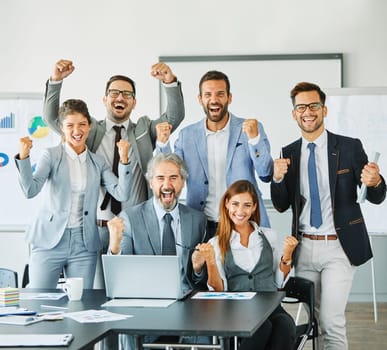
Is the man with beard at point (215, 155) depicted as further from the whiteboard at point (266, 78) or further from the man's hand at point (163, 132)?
the whiteboard at point (266, 78)

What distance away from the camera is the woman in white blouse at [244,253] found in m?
4.09

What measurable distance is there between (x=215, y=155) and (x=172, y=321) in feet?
5.23

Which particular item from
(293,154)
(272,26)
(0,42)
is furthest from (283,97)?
(293,154)

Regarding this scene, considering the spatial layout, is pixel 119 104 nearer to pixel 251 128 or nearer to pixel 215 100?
pixel 215 100

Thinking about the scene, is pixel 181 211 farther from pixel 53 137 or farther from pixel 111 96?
pixel 53 137

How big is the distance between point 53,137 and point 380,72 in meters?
3.39

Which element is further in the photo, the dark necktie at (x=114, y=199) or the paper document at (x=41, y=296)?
the dark necktie at (x=114, y=199)

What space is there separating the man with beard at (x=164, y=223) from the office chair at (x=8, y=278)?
100 centimetres

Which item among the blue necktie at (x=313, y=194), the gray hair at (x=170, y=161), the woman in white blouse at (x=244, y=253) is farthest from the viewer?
the blue necktie at (x=313, y=194)

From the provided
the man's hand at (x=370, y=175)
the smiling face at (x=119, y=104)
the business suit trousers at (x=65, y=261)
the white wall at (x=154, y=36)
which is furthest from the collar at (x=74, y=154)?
the white wall at (x=154, y=36)

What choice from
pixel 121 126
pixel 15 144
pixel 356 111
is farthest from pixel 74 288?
pixel 356 111

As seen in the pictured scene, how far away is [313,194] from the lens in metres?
4.51

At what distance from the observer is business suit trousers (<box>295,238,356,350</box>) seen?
14.5ft

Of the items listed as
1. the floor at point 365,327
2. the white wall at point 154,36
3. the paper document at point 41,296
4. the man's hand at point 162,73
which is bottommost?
the floor at point 365,327
